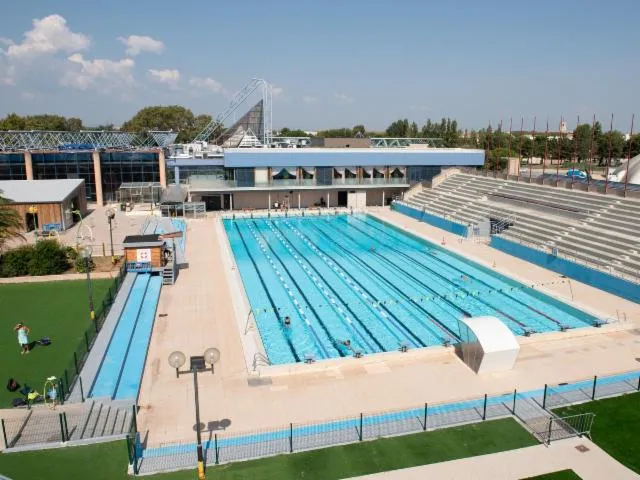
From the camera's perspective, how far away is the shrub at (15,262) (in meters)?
19.9

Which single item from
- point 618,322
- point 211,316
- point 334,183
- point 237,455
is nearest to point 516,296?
point 618,322

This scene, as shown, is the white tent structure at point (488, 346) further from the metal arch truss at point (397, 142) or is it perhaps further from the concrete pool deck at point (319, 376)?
the metal arch truss at point (397, 142)

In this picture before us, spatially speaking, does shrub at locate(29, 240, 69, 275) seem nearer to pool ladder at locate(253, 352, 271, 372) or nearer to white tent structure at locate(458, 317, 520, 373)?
pool ladder at locate(253, 352, 271, 372)

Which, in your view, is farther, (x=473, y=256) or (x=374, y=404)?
(x=473, y=256)

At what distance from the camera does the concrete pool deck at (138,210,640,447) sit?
11.0 metres

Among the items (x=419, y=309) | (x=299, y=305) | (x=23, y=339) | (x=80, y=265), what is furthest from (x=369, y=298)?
(x=80, y=265)

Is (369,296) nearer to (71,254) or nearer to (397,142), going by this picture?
(71,254)

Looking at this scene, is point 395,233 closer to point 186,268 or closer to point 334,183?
point 334,183

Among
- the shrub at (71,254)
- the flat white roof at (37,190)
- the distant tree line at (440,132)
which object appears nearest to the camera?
the shrub at (71,254)

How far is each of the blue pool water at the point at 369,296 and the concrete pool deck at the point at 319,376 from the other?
125cm

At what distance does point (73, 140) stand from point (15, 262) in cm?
2581

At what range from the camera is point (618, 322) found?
16250 mm

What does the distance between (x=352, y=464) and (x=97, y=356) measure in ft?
24.3

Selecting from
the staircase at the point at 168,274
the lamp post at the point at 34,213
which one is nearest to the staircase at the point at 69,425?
the staircase at the point at 168,274
